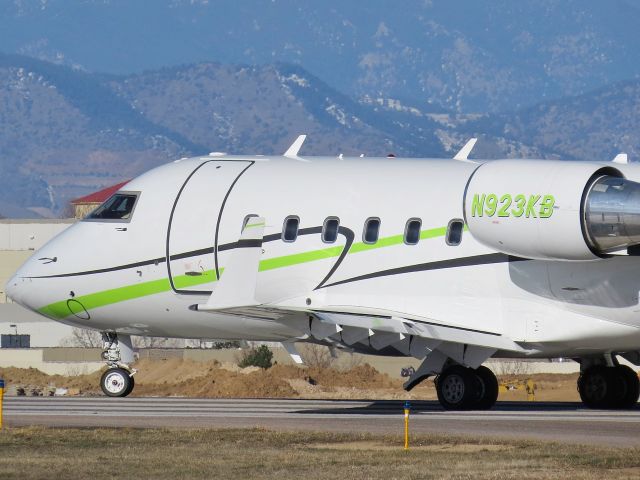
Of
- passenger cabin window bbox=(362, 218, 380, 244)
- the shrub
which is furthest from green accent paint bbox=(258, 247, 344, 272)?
the shrub

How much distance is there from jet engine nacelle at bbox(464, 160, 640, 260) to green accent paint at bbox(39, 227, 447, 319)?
5.28ft

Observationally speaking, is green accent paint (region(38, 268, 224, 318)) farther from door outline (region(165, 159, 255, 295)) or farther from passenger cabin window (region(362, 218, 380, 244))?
passenger cabin window (region(362, 218, 380, 244))

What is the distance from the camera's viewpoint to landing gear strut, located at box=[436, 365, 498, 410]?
33.1 meters

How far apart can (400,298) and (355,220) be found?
1793mm

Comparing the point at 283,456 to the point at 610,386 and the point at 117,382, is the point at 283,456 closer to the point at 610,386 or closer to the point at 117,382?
the point at 610,386

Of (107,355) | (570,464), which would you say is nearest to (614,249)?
(570,464)

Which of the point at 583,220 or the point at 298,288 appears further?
the point at 298,288

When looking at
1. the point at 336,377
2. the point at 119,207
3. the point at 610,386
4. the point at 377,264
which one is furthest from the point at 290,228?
the point at 336,377

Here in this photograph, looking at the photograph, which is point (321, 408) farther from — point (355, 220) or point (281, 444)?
point (281, 444)

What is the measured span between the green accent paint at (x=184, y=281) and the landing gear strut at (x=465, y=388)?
2626 mm

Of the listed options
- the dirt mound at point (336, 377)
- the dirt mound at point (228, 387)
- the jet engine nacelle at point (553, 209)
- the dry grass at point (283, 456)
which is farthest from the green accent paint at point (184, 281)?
the dirt mound at point (336, 377)

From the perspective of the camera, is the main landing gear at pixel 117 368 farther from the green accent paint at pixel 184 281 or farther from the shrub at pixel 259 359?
the shrub at pixel 259 359

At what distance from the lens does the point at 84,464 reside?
2425 cm

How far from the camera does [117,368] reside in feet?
126
